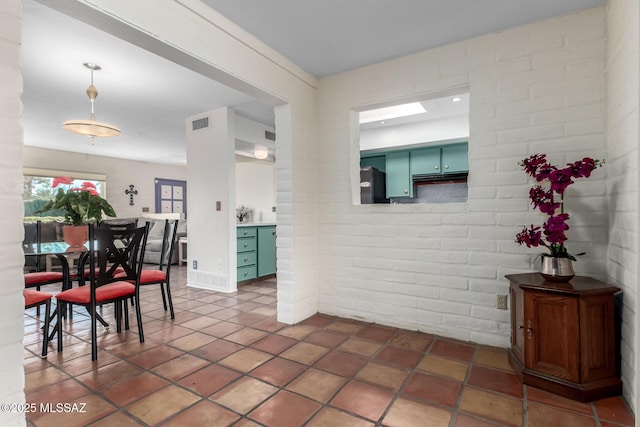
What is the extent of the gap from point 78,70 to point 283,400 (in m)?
3.49

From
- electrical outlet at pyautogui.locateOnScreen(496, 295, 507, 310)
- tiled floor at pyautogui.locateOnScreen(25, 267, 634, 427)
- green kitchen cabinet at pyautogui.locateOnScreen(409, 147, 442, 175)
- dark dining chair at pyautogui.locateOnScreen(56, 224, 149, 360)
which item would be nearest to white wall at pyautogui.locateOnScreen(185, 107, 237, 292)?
tiled floor at pyautogui.locateOnScreen(25, 267, 634, 427)

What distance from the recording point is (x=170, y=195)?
876 centimetres

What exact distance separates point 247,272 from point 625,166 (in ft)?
13.1

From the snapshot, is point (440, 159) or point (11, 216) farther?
point (440, 159)

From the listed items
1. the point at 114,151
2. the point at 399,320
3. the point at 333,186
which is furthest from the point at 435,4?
the point at 114,151

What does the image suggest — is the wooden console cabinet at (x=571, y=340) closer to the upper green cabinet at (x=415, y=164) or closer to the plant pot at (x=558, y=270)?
the plant pot at (x=558, y=270)

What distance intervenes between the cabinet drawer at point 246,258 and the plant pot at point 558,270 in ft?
11.4

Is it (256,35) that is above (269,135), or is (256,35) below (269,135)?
above

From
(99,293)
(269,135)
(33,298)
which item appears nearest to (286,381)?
(99,293)

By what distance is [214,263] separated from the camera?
424 centimetres

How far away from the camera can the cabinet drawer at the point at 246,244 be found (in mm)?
4344

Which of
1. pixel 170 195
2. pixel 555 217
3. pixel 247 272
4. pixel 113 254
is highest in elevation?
pixel 170 195

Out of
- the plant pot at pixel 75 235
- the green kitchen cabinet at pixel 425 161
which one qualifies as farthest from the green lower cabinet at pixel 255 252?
the green kitchen cabinet at pixel 425 161

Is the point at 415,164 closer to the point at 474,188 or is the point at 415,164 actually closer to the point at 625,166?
the point at 474,188
